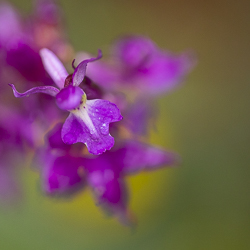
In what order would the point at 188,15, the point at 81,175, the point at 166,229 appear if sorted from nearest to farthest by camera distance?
the point at 81,175
the point at 166,229
the point at 188,15

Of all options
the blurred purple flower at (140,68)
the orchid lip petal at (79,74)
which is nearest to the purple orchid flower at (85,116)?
the orchid lip petal at (79,74)

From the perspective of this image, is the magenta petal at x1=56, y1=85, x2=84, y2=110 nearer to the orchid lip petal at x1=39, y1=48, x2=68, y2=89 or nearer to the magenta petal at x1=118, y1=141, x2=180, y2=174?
the orchid lip petal at x1=39, y1=48, x2=68, y2=89

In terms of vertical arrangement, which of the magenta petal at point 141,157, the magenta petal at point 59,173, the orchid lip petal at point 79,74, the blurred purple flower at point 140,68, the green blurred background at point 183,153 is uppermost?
the green blurred background at point 183,153

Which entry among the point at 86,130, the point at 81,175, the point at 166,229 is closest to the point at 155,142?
the point at 166,229

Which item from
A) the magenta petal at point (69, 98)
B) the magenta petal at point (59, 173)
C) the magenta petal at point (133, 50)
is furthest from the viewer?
the magenta petal at point (133, 50)

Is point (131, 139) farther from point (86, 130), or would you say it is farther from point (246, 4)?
point (246, 4)

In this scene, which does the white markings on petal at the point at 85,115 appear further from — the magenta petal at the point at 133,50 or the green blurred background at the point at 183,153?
the green blurred background at the point at 183,153
